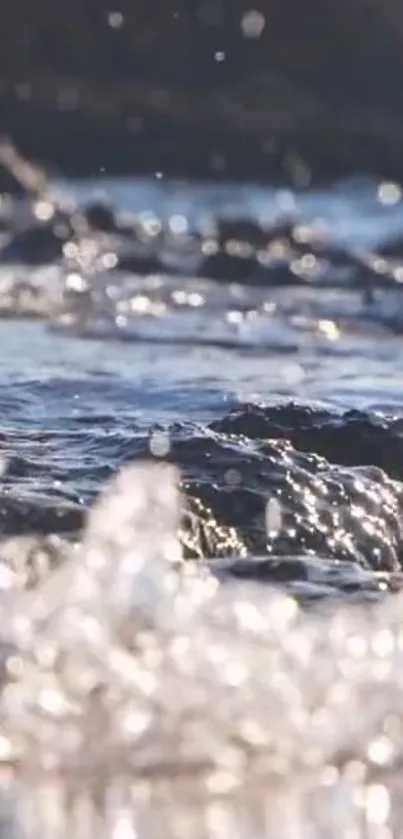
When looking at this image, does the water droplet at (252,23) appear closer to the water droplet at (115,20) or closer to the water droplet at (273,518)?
the water droplet at (115,20)

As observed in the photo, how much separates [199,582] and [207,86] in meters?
15.7

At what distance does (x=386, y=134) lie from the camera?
18.3 meters

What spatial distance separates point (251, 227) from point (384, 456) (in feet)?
24.2

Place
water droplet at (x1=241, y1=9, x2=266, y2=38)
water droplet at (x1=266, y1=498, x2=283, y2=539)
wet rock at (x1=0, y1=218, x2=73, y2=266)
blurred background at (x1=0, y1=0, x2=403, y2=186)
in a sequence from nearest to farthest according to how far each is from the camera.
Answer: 1. water droplet at (x1=266, y1=498, x2=283, y2=539)
2. wet rock at (x1=0, y1=218, x2=73, y2=266)
3. blurred background at (x1=0, y1=0, x2=403, y2=186)
4. water droplet at (x1=241, y1=9, x2=266, y2=38)

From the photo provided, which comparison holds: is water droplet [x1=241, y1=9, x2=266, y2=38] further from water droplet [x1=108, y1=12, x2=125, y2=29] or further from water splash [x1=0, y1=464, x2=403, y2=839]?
water splash [x1=0, y1=464, x2=403, y2=839]

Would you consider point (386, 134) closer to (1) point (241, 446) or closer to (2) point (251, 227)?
(2) point (251, 227)

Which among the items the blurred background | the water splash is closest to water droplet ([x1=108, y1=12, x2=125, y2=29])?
the blurred background

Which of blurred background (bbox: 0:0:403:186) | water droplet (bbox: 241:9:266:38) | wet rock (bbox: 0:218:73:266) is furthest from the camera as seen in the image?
water droplet (bbox: 241:9:266:38)

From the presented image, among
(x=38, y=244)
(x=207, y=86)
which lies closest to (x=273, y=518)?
(x=38, y=244)

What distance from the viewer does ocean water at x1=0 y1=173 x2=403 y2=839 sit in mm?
2949

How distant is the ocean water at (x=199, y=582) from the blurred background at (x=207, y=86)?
9402mm

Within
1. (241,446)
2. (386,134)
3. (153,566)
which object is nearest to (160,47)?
(386,134)

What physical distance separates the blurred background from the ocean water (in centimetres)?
940

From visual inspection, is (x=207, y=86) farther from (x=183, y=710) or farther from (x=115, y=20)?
(x=183, y=710)
